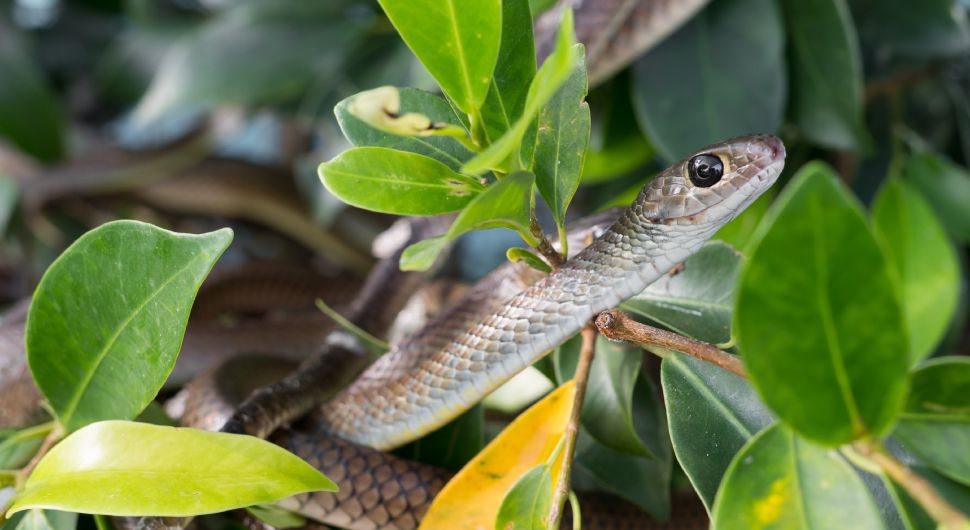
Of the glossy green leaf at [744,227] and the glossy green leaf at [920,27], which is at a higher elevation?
the glossy green leaf at [920,27]

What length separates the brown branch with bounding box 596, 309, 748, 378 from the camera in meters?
0.63

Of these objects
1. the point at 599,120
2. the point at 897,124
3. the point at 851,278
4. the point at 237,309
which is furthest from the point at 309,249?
the point at 851,278

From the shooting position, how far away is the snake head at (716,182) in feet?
2.57

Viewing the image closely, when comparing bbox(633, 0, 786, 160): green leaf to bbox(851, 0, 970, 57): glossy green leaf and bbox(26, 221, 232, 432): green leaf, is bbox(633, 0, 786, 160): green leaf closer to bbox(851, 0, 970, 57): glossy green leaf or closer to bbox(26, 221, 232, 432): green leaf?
bbox(851, 0, 970, 57): glossy green leaf

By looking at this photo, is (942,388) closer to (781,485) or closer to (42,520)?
(781,485)

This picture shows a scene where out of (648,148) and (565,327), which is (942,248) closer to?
(648,148)

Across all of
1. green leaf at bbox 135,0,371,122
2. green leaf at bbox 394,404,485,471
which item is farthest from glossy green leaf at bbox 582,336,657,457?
green leaf at bbox 135,0,371,122

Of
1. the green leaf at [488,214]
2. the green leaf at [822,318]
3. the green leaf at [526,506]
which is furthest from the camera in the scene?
the green leaf at [526,506]

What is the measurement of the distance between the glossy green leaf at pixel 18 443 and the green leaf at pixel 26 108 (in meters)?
1.29

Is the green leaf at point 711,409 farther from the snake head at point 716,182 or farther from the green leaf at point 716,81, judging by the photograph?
the green leaf at point 716,81

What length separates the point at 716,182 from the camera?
789mm

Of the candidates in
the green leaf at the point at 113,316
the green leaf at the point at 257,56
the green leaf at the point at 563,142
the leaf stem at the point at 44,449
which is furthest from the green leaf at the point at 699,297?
the green leaf at the point at 257,56

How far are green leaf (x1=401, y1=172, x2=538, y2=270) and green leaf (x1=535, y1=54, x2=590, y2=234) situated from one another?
0.20ft

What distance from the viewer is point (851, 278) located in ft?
1.52
